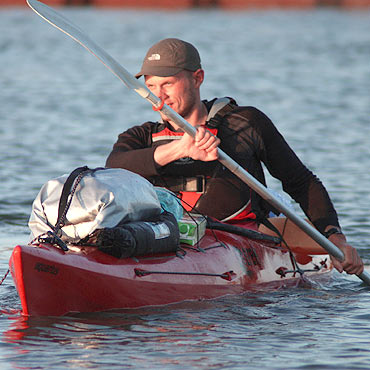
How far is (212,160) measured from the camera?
5266mm

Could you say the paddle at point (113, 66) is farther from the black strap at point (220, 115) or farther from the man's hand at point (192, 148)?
the black strap at point (220, 115)

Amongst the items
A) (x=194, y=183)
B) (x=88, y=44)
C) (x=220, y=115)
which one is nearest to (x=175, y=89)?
(x=220, y=115)

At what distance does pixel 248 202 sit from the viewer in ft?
18.4

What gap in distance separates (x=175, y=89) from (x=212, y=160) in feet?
1.46

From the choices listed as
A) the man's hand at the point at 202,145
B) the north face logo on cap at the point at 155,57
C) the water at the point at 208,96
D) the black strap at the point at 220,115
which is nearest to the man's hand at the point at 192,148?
the man's hand at the point at 202,145

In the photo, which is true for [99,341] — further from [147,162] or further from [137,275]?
[147,162]

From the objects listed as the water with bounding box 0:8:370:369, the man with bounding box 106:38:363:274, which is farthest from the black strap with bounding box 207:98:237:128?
the water with bounding box 0:8:370:369

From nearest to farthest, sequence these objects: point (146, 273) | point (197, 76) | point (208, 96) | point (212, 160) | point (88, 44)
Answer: point (146, 273) → point (88, 44) → point (212, 160) → point (197, 76) → point (208, 96)

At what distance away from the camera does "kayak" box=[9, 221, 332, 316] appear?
437 centimetres

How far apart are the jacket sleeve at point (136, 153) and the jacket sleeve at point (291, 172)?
2.05ft

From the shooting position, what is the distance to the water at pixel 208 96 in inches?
176

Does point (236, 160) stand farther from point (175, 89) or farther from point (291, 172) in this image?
point (175, 89)

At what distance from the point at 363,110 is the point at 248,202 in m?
11.4

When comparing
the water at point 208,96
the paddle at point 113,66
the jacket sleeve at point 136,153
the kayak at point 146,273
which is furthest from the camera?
the jacket sleeve at point 136,153
